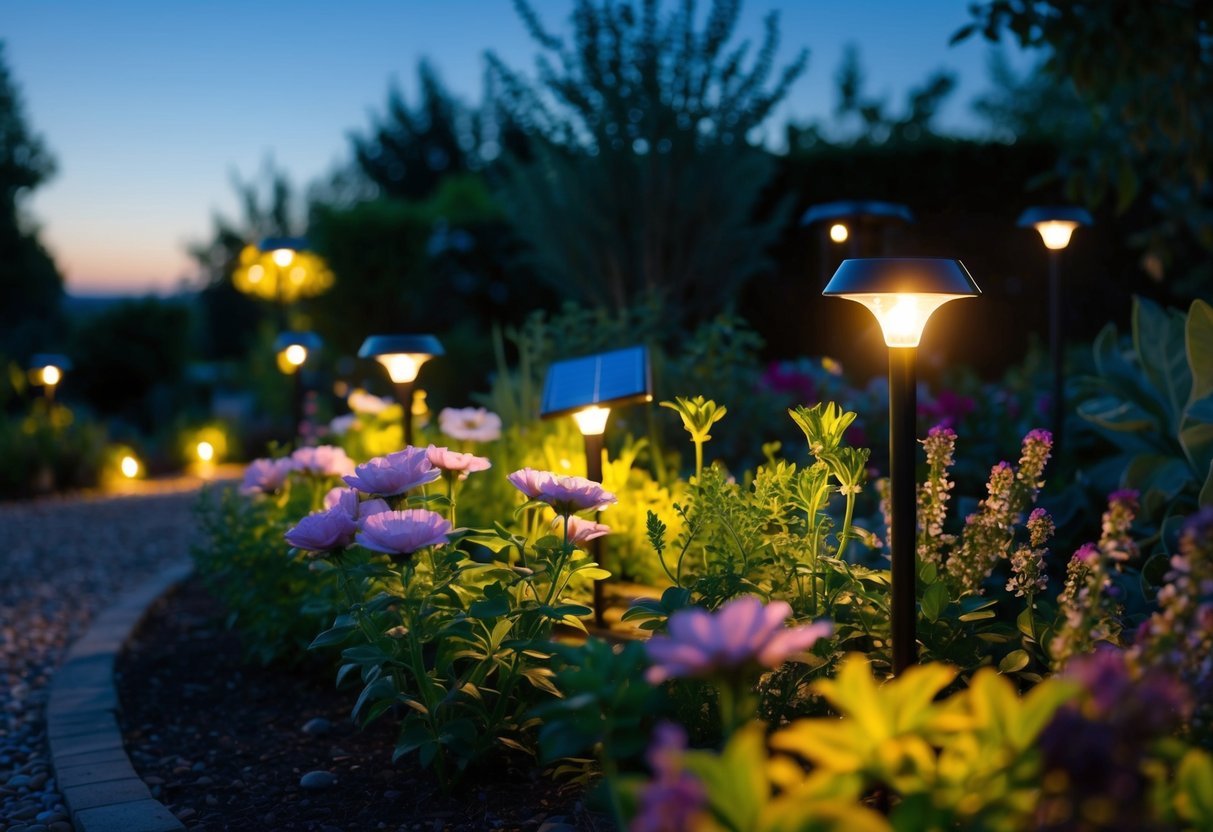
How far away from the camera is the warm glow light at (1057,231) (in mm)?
3926

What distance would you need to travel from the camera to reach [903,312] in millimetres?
1674

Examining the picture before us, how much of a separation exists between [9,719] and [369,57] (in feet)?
76.6

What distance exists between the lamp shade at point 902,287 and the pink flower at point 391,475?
85cm

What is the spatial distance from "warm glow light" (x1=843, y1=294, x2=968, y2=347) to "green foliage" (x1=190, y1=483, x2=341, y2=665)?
6.17 ft

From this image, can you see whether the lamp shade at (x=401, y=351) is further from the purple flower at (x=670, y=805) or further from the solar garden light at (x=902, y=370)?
the purple flower at (x=670, y=805)

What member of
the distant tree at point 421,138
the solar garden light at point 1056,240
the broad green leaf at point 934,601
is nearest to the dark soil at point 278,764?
the broad green leaf at point 934,601

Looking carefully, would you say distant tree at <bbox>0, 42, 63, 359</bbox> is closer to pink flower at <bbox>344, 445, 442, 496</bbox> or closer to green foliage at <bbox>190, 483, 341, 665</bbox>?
green foliage at <bbox>190, 483, 341, 665</bbox>

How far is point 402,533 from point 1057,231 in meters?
3.27

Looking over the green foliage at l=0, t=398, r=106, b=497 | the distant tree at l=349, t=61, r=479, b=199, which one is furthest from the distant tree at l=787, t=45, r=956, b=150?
the green foliage at l=0, t=398, r=106, b=497

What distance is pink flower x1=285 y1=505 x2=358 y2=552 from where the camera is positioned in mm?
1810

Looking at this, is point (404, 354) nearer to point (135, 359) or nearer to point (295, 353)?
point (295, 353)

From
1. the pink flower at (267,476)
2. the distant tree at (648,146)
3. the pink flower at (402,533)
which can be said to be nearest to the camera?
the pink flower at (402,533)

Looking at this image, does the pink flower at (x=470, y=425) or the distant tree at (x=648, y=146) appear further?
the distant tree at (x=648, y=146)

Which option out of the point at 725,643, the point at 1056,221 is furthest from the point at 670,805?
the point at 1056,221
